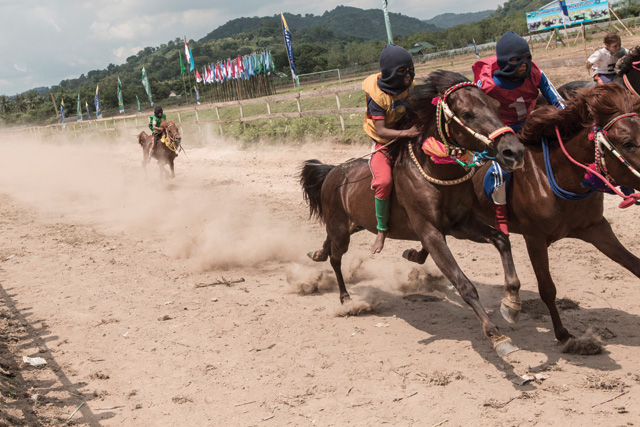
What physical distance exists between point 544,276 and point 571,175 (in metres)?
0.88

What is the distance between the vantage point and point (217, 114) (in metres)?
26.0

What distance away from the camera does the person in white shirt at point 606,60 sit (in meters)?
8.88

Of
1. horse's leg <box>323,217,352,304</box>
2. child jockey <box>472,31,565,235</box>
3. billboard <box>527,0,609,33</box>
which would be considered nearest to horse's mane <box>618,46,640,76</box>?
child jockey <box>472,31,565,235</box>

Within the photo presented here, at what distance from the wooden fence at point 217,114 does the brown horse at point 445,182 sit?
10.8 m

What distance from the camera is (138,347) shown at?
584cm

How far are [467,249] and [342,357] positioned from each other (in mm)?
3410

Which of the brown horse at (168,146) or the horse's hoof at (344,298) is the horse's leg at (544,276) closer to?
the horse's hoof at (344,298)

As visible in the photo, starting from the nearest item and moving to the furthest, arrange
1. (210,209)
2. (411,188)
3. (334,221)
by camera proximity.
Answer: (411,188) < (334,221) < (210,209)

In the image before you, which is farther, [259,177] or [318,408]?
[259,177]

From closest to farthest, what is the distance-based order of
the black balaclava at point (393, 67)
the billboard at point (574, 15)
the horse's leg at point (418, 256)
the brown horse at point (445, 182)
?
the brown horse at point (445, 182), the black balaclava at point (393, 67), the horse's leg at point (418, 256), the billboard at point (574, 15)

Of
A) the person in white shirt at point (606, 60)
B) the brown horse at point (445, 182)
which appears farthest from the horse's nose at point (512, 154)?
the person in white shirt at point (606, 60)

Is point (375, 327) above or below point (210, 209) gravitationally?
below

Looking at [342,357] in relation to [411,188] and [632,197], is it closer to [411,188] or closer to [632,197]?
[411,188]

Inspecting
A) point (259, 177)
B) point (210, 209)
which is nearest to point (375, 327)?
point (210, 209)
